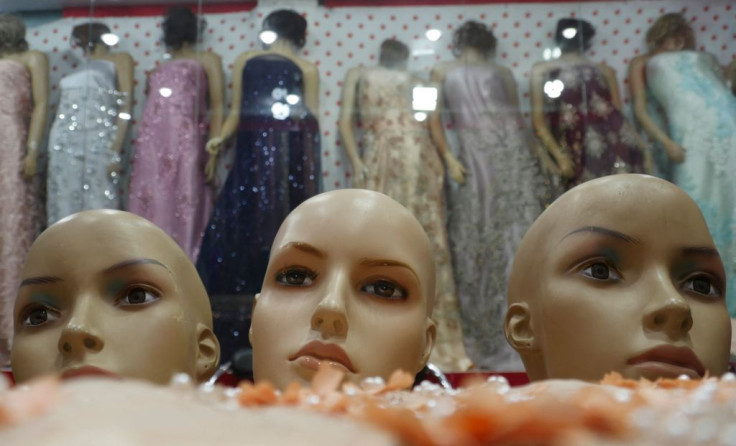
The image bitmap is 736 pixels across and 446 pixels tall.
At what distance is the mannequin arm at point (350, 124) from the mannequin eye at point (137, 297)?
1.52 m

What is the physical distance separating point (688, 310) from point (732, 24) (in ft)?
7.00

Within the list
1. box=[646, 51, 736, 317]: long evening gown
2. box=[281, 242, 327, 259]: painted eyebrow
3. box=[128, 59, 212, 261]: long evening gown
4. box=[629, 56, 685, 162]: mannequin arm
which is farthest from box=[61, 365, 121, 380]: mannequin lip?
box=[629, 56, 685, 162]: mannequin arm

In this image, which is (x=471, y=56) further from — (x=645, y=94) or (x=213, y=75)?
(x=213, y=75)

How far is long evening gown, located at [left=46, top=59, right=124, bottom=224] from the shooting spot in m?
2.80

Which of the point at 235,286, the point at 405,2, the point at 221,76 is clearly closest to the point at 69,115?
the point at 221,76

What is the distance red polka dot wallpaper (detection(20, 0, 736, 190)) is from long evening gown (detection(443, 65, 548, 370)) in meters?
0.14

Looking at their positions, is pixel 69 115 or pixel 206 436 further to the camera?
pixel 69 115

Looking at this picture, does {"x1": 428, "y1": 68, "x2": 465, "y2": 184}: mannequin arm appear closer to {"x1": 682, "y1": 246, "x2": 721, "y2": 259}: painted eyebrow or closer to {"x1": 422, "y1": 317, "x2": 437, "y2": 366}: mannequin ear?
{"x1": 422, "y1": 317, "x2": 437, "y2": 366}: mannequin ear

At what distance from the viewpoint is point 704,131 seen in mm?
2711

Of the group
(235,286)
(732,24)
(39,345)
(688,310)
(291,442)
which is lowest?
(235,286)

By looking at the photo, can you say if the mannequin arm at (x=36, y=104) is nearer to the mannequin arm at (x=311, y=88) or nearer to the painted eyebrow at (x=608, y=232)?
the mannequin arm at (x=311, y=88)

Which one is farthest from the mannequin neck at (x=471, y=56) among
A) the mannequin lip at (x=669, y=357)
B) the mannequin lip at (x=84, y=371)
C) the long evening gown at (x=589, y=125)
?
the mannequin lip at (x=84, y=371)

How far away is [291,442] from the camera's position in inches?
14.7

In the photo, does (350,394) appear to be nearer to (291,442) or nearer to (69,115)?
(291,442)
